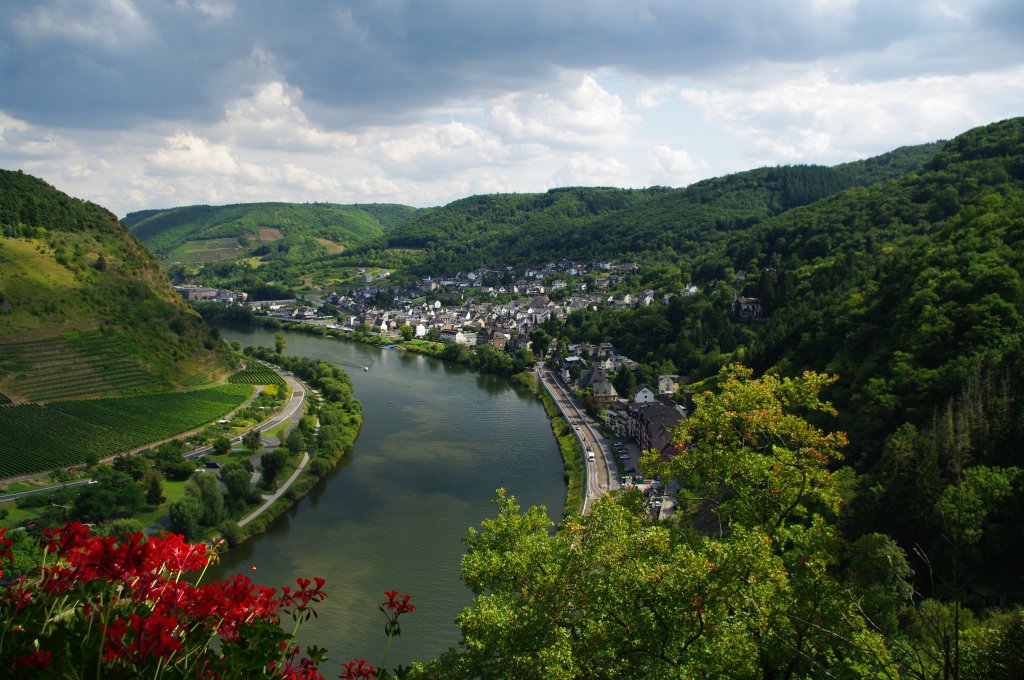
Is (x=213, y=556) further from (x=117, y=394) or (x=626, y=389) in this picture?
(x=117, y=394)

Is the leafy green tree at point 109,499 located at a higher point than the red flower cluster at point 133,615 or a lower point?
lower

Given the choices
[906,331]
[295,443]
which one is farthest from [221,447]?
[906,331]

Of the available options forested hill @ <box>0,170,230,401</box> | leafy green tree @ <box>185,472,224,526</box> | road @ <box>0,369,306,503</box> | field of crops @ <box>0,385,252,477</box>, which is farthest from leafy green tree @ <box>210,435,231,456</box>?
forested hill @ <box>0,170,230,401</box>

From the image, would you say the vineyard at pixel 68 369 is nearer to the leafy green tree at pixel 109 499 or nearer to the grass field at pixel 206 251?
the leafy green tree at pixel 109 499

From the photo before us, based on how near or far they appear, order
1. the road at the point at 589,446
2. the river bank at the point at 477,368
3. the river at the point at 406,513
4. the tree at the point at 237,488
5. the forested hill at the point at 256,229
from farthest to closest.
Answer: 1. the forested hill at the point at 256,229
2. the river bank at the point at 477,368
3. the road at the point at 589,446
4. the tree at the point at 237,488
5. the river at the point at 406,513

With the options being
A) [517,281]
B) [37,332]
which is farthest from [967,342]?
[517,281]

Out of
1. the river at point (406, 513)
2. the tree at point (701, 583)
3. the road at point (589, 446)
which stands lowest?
the river at point (406, 513)

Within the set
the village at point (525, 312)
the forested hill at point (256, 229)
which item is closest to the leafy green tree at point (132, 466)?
the village at point (525, 312)

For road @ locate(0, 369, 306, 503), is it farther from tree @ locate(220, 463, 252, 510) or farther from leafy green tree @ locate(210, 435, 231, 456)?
tree @ locate(220, 463, 252, 510)
